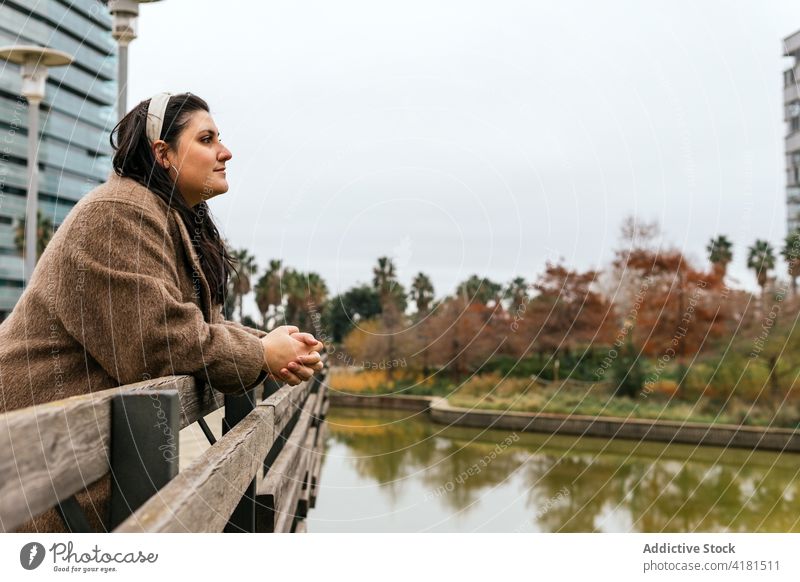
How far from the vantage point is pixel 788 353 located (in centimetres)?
1462

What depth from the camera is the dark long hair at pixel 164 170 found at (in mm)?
1384

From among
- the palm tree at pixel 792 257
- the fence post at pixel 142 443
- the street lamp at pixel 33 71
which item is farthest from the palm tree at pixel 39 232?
the fence post at pixel 142 443

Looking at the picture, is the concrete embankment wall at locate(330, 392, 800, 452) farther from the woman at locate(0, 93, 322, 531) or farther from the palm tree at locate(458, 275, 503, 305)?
the woman at locate(0, 93, 322, 531)

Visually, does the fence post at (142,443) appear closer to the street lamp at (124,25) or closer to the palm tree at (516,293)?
the street lamp at (124,25)

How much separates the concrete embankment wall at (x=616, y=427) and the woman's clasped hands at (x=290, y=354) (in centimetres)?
1078

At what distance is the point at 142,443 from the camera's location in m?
0.89

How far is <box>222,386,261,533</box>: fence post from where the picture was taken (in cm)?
179

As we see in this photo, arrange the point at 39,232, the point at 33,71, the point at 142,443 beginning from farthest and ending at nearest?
the point at 39,232 → the point at 33,71 → the point at 142,443

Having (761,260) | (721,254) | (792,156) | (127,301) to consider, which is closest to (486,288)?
(761,260)

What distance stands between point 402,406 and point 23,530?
58.9 feet

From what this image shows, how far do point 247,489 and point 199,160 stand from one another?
0.77m

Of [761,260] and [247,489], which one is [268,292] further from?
[761,260]
